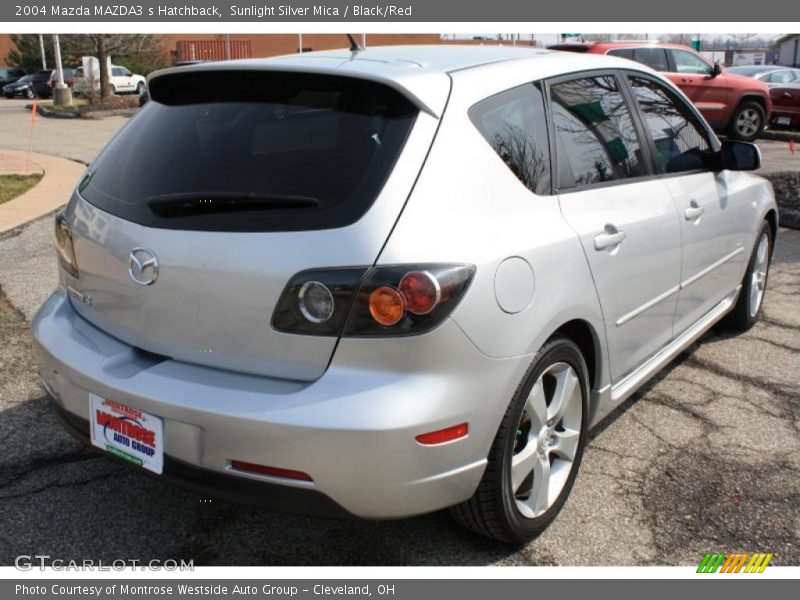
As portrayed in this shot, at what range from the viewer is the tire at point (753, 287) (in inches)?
195

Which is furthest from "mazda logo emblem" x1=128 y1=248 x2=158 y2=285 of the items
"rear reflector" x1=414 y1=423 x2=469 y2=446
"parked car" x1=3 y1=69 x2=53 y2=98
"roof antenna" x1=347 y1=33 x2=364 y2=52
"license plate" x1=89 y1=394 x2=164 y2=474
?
"parked car" x1=3 y1=69 x2=53 y2=98

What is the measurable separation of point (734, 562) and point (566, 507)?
0.62 meters

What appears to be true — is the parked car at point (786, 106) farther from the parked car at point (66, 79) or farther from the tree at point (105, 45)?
the parked car at point (66, 79)

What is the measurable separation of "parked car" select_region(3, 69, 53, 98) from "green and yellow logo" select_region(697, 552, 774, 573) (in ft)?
139

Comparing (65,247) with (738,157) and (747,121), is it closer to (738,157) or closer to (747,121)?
(738,157)

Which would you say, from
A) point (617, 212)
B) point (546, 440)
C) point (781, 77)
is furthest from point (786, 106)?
point (546, 440)

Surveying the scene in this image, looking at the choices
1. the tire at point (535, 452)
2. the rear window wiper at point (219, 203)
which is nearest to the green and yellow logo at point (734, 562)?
the tire at point (535, 452)

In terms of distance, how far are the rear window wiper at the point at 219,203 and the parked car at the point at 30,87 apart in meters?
41.6

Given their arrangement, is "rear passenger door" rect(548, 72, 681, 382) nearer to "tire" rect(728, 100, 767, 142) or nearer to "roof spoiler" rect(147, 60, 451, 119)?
"roof spoiler" rect(147, 60, 451, 119)

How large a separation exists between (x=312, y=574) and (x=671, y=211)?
2.17m

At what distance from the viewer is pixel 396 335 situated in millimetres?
2248

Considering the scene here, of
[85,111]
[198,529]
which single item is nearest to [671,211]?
[198,529]

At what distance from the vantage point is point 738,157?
4109 millimetres

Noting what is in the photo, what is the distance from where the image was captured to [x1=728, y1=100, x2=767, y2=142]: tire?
16422mm
